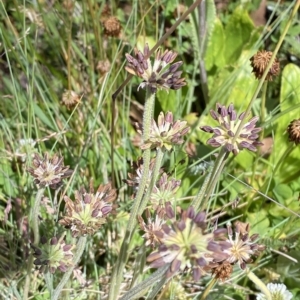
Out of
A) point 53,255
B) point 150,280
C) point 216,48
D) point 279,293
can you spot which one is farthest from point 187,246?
point 216,48

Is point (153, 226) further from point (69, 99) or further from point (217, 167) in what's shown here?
point (69, 99)

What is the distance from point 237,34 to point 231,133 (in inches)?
42.0

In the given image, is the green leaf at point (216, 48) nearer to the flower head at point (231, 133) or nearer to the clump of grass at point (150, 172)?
the clump of grass at point (150, 172)

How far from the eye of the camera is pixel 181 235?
2.23 ft

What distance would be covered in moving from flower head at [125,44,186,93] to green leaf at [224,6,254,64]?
3.28 ft

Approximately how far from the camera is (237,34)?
1852 millimetres

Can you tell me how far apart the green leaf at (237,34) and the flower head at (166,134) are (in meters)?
0.98

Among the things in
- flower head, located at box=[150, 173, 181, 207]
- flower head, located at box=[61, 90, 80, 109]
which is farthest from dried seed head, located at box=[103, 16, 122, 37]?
flower head, located at box=[150, 173, 181, 207]

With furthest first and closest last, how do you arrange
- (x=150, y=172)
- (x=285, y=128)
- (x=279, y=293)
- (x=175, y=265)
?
(x=285, y=128) → (x=279, y=293) → (x=150, y=172) → (x=175, y=265)

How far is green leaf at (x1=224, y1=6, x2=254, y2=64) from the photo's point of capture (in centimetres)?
182

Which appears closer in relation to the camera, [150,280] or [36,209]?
[150,280]

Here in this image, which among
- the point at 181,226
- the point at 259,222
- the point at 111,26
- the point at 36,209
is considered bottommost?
the point at 259,222

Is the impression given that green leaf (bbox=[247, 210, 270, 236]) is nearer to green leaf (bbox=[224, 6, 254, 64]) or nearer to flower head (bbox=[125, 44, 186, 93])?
green leaf (bbox=[224, 6, 254, 64])

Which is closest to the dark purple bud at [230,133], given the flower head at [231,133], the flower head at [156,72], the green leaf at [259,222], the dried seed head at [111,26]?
the flower head at [231,133]
